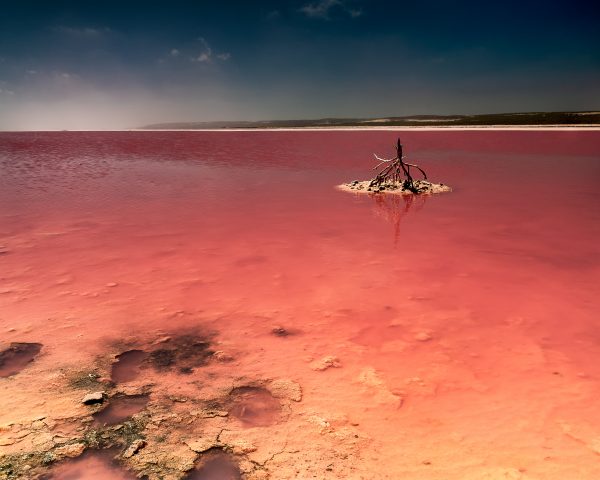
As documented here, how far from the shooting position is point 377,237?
8977mm

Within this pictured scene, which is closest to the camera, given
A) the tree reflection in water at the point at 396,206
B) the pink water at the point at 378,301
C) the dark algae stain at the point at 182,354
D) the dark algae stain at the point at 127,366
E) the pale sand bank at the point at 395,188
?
the pink water at the point at 378,301

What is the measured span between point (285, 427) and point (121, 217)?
9.00 meters

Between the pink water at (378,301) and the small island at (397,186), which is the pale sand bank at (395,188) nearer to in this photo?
the small island at (397,186)

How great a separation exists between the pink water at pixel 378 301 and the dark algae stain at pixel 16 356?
116 mm

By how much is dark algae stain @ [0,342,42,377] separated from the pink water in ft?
0.38

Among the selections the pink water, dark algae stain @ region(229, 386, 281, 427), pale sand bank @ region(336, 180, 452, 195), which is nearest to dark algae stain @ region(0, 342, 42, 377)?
the pink water

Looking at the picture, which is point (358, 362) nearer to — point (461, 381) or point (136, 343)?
point (461, 381)

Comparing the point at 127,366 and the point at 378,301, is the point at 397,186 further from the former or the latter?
the point at 127,366

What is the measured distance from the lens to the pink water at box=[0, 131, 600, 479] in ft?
11.4

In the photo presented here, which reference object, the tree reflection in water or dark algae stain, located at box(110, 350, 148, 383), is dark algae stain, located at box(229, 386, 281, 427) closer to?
dark algae stain, located at box(110, 350, 148, 383)

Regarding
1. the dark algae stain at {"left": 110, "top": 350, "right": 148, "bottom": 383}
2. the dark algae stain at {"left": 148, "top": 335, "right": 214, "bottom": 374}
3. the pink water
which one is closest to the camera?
the pink water

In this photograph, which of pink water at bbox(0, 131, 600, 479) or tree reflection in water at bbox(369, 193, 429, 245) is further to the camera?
tree reflection in water at bbox(369, 193, 429, 245)

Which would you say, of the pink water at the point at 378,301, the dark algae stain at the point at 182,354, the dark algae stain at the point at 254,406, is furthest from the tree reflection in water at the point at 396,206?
the dark algae stain at the point at 254,406

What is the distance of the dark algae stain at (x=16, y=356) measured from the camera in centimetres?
418
